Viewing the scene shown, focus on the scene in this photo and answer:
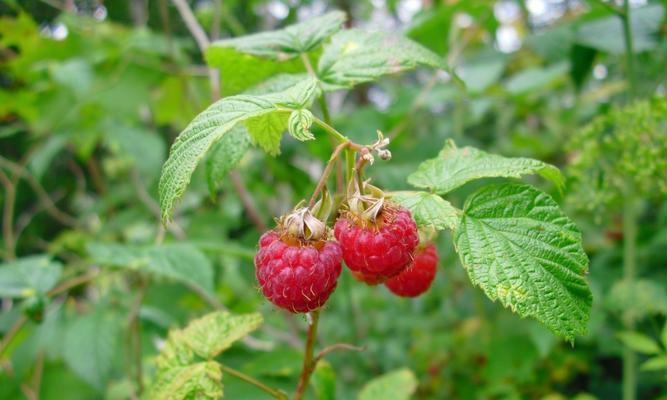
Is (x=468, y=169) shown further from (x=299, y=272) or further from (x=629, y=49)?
(x=629, y=49)

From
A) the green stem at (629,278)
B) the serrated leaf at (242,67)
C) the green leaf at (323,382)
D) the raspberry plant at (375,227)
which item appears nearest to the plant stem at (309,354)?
the raspberry plant at (375,227)

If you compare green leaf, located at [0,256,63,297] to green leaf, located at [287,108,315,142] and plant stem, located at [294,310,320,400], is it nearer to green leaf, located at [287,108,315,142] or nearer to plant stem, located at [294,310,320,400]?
plant stem, located at [294,310,320,400]

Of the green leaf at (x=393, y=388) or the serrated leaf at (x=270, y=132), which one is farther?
the green leaf at (x=393, y=388)

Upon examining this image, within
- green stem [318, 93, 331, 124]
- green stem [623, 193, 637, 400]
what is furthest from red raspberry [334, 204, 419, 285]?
green stem [623, 193, 637, 400]

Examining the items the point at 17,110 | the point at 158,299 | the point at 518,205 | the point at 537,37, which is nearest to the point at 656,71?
the point at 537,37

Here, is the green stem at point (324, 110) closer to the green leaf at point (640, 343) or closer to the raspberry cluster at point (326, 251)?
the raspberry cluster at point (326, 251)

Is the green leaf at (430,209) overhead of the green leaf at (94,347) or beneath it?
overhead
